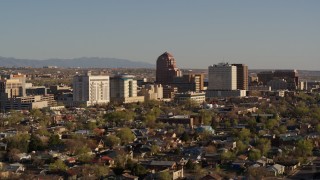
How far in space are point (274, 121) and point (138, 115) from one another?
8.87 m

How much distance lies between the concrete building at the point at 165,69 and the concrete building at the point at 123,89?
14358mm

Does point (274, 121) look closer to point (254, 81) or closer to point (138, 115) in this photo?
point (138, 115)

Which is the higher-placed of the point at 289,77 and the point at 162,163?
the point at 289,77

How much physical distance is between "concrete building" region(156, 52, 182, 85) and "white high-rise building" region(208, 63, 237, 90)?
4.10 m

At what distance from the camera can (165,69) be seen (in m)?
69.2

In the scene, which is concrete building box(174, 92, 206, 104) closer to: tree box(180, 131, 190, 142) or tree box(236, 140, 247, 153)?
tree box(180, 131, 190, 142)

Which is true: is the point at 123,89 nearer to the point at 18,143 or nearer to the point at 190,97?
the point at 190,97

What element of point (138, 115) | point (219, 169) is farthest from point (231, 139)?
point (138, 115)

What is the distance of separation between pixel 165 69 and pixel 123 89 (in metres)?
16.4

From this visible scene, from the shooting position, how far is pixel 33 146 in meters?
23.9

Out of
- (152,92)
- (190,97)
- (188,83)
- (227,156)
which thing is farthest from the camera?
(188,83)

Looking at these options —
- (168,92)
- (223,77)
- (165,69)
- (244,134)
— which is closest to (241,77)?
(223,77)

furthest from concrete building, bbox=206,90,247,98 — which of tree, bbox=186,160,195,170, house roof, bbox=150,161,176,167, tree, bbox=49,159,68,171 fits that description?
tree, bbox=49,159,68,171

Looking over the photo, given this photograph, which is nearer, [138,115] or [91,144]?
[91,144]
